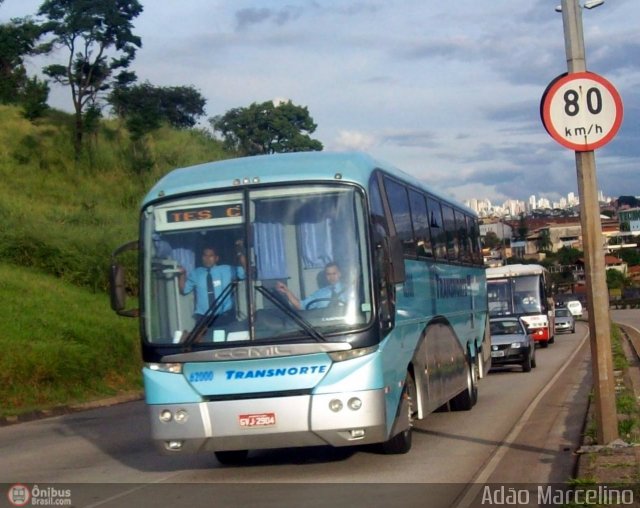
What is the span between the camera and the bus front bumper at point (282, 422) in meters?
9.76

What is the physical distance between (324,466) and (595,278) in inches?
141

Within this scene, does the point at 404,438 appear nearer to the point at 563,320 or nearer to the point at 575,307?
the point at 563,320

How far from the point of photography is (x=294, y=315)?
9922mm

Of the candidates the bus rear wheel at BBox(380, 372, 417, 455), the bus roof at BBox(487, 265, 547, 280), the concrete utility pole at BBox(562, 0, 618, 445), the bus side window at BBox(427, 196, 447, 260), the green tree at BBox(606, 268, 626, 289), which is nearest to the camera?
the concrete utility pole at BBox(562, 0, 618, 445)

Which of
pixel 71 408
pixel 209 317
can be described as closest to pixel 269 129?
pixel 71 408

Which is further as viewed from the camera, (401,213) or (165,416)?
(401,213)

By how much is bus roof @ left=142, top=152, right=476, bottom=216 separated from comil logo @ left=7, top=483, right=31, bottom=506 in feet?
10.5

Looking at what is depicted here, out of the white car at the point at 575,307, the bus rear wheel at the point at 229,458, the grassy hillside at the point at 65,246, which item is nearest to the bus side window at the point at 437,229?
the bus rear wheel at the point at 229,458

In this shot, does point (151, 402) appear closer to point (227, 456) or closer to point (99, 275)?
point (227, 456)

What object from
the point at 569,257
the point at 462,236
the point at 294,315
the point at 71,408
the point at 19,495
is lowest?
the point at 71,408

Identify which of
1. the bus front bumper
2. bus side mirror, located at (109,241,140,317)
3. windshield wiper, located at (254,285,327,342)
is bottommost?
the bus front bumper

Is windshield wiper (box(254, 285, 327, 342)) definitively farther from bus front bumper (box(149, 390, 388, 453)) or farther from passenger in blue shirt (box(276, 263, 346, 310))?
bus front bumper (box(149, 390, 388, 453))

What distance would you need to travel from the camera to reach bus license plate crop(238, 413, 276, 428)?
978 centimetres

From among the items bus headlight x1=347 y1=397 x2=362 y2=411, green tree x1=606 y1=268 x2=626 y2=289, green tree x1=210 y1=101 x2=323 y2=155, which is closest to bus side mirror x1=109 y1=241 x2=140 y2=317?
bus headlight x1=347 y1=397 x2=362 y2=411
